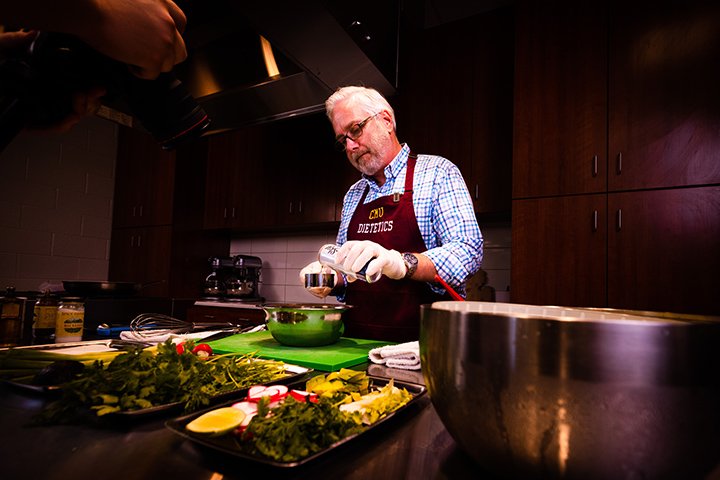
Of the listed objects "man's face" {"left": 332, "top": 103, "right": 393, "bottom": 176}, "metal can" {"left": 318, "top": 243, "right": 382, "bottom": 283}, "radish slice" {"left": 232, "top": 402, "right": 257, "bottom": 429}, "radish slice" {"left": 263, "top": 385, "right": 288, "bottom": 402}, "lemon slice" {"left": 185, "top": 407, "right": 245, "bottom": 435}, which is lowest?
"radish slice" {"left": 232, "top": 402, "right": 257, "bottom": 429}

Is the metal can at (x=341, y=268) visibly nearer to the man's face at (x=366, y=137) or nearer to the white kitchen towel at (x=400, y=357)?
the white kitchen towel at (x=400, y=357)

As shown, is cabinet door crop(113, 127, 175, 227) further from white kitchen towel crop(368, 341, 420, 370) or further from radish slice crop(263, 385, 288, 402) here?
radish slice crop(263, 385, 288, 402)

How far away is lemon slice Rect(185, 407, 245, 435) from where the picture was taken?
1.19ft

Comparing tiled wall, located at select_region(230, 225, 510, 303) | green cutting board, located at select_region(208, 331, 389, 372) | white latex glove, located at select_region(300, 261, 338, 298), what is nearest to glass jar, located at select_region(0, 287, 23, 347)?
green cutting board, located at select_region(208, 331, 389, 372)

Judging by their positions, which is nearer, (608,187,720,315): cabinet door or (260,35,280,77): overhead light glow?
(608,187,720,315): cabinet door

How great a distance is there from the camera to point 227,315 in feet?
9.50

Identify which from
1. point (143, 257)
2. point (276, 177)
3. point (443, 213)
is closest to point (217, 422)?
point (443, 213)

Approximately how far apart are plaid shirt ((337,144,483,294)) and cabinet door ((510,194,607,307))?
539mm

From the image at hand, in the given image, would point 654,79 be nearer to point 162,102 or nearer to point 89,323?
point 162,102

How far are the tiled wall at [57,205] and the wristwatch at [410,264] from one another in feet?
10.6

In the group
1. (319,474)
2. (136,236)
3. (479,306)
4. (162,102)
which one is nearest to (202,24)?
(162,102)

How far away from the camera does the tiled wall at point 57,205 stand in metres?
3.18

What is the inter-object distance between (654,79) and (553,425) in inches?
78.6

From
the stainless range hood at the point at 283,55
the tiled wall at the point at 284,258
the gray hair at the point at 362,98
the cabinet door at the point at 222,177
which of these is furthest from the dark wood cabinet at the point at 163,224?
the gray hair at the point at 362,98
